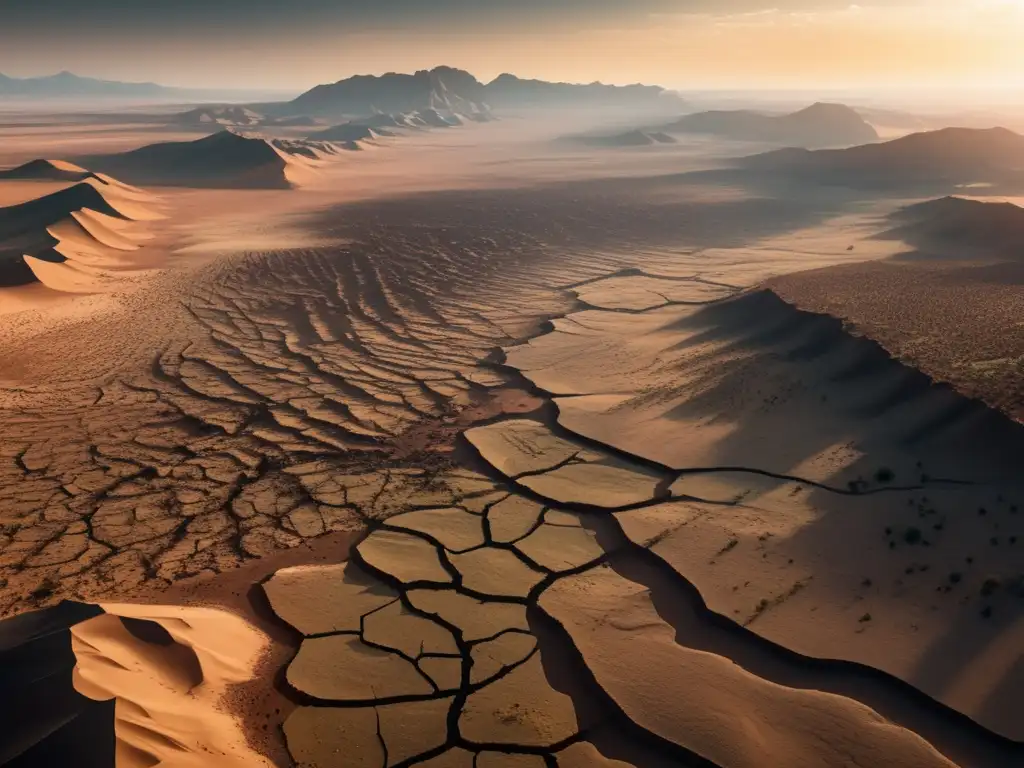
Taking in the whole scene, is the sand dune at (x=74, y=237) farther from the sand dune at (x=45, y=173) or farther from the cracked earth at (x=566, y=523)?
the sand dune at (x=45, y=173)

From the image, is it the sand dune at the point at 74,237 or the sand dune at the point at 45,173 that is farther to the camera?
the sand dune at the point at 45,173

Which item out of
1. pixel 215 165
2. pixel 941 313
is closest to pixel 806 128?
pixel 215 165

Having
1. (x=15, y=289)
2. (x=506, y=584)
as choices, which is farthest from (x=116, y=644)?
(x=15, y=289)

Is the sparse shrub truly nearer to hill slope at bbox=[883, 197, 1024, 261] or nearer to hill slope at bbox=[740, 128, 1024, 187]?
hill slope at bbox=[883, 197, 1024, 261]

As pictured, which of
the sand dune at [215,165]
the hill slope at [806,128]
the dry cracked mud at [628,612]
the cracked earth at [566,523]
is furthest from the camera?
the hill slope at [806,128]

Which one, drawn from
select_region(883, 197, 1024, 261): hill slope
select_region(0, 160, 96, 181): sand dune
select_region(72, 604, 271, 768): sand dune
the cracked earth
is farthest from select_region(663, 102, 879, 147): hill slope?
select_region(72, 604, 271, 768): sand dune

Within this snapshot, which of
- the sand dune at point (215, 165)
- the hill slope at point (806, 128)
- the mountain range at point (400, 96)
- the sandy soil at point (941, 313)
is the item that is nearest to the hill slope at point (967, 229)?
the sandy soil at point (941, 313)
